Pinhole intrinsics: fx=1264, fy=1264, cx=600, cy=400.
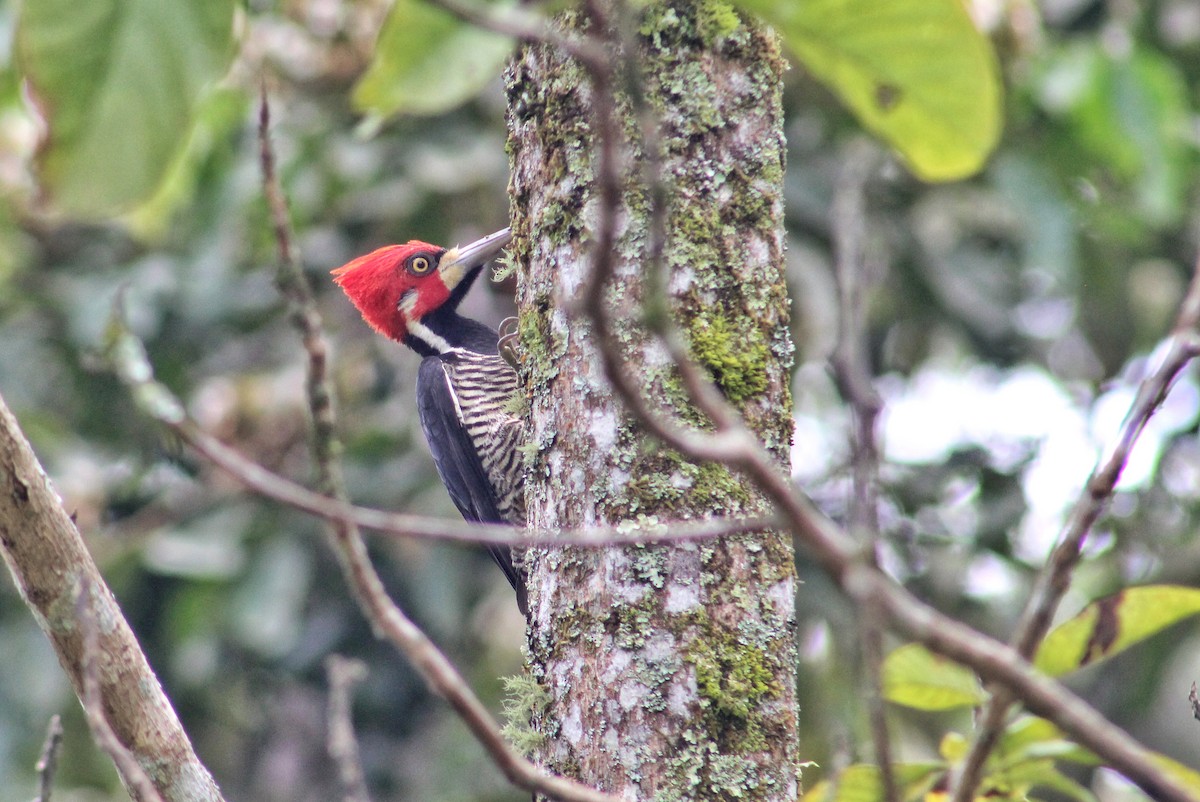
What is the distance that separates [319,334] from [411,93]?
0.83ft

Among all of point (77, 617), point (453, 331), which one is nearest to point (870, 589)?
point (77, 617)

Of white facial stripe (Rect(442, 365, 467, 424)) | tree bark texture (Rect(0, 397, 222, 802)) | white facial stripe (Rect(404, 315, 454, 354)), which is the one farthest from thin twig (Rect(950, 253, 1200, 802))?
white facial stripe (Rect(404, 315, 454, 354))

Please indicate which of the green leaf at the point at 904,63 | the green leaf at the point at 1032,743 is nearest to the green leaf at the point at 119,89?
the green leaf at the point at 904,63

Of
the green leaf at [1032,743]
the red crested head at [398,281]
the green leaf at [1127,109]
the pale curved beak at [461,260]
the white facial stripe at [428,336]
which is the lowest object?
the green leaf at [1032,743]

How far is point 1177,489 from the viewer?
18.0 feet

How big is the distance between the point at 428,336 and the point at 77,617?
2684mm

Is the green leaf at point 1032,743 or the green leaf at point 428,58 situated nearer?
the green leaf at point 428,58

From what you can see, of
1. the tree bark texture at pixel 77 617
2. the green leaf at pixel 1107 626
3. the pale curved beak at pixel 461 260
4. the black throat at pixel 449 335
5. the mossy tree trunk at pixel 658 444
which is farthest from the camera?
the black throat at pixel 449 335

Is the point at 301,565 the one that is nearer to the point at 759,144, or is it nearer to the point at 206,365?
the point at 206,365

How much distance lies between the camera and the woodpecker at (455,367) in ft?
13.0

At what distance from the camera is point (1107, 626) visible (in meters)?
1.51

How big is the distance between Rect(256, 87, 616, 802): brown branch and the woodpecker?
2.53 metres

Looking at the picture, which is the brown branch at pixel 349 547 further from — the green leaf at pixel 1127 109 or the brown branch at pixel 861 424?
the green leaf at pixel 1127 109

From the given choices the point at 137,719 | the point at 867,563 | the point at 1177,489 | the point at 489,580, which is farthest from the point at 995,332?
the point at 867,563
